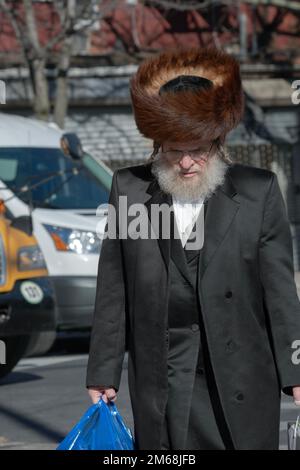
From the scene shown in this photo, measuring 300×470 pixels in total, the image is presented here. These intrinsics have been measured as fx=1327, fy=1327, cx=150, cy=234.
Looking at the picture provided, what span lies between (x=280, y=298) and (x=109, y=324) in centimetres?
61

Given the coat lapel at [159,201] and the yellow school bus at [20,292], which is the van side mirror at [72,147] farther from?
the coat lapel at [159,201]

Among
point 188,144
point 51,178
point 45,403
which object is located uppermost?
point 51,178

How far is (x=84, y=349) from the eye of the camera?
45.2 ft

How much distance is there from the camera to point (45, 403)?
31.4 feet

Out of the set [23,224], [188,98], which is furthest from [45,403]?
[188,98]

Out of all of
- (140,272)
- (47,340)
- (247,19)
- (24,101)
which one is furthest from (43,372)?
(247,19)

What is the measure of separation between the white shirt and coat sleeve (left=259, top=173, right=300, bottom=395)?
10.0 inches

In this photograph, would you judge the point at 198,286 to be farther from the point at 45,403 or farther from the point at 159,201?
the point at 45,403

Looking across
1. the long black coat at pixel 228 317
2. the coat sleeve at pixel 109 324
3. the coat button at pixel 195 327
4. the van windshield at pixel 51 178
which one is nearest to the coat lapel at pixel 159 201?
the long black coat at pixel 228 317

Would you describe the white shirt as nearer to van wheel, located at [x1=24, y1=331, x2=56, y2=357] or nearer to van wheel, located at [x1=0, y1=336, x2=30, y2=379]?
van wheel, located at [x1=0, y1=336, x2=30, y2=379]

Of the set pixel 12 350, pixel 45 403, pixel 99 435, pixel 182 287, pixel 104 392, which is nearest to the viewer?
pixel 99 435

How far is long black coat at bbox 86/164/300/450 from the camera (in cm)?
455

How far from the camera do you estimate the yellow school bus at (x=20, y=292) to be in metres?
10.4

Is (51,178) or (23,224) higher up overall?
(51,178)
